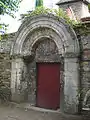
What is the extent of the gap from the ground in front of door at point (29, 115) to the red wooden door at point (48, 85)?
61cm

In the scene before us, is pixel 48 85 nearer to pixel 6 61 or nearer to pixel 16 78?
pixel 16 78

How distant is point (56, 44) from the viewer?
7.11 metres

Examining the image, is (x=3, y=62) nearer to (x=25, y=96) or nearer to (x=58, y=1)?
(x=25, y=96)

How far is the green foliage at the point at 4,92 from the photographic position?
8.30 meters

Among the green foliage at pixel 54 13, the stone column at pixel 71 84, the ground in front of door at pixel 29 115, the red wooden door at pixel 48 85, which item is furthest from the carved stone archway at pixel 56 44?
the red wooden door at pixel 48 85

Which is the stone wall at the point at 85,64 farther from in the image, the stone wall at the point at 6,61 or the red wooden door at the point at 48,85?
the stone wall at the point at 6,61

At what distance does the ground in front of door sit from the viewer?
625 cm

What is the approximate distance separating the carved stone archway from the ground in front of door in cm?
31

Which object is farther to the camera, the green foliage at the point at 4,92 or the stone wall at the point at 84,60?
the green foliage at the point at 4,92

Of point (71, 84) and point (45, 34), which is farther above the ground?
point (45, 34)

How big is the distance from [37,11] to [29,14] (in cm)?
45

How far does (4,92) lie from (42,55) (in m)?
2.46

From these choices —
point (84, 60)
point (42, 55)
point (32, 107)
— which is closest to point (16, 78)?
point (32, 107)

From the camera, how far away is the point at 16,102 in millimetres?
7906
